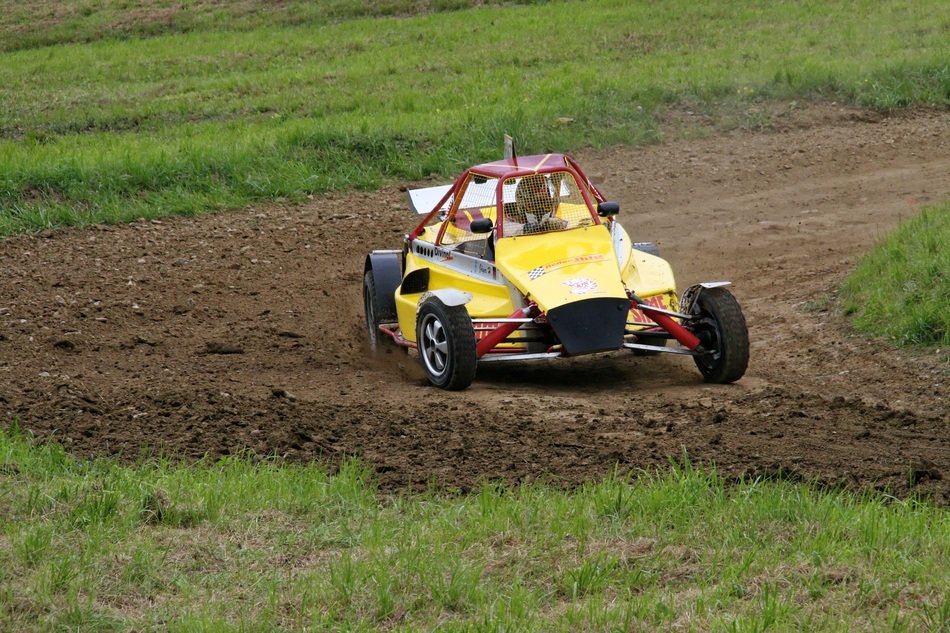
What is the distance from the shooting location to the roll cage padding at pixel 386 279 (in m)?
10.7

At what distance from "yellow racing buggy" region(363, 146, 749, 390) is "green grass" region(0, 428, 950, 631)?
8.07ft

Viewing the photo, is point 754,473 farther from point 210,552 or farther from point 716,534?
point 210,552

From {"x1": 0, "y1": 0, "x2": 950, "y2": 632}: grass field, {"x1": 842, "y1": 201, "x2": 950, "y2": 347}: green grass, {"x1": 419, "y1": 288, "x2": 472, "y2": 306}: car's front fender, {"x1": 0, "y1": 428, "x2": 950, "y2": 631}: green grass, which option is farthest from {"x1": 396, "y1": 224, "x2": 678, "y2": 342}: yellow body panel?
{"x1": 0, "y1": 428, "x2": 950, "y2": 631}: green grass

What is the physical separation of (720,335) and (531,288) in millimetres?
1389

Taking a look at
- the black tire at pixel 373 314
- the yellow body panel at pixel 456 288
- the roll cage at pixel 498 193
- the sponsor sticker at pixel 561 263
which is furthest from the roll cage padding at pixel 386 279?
the sponsor sticker at pixel 561 263

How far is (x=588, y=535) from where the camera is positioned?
18.2 ft

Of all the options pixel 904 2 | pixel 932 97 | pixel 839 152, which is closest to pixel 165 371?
pixel 839 152

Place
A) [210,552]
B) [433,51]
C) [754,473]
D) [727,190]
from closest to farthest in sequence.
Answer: [210,552]
[754,473]
[727,190]
[433,51]

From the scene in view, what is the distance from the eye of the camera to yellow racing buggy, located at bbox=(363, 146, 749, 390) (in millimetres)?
8828

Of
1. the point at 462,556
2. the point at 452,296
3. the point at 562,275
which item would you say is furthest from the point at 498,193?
the point at 462,556

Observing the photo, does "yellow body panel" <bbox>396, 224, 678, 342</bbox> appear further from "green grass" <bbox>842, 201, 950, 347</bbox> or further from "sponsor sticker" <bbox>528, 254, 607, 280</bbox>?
"green grass" <bbox>842, 201, 950, 347</bbox>

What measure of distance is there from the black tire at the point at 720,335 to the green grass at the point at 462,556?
247cm

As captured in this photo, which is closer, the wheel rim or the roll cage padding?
the wheel rim

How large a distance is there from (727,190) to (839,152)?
199 centimetres
